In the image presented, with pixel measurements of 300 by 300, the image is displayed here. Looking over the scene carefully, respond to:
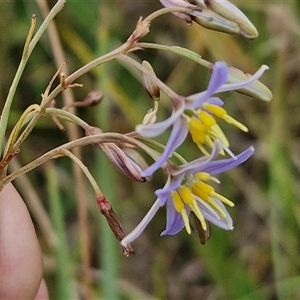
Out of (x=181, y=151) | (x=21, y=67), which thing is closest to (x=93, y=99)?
(x=21, y=67)

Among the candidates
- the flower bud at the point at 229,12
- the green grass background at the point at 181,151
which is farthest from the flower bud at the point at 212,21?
the green grass background at the point at 181,151

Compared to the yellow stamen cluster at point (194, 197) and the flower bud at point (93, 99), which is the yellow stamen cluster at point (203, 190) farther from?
the flower bud at point (93, 99)

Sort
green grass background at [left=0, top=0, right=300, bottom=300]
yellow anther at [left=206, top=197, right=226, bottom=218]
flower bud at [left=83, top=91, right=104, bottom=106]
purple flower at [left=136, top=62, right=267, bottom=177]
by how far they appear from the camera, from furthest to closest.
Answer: green grass background at [left=0, top=0, right=300, bottom=300], flower bud at [left=83, top=91, right=104, bottom=106], yellow anther at [left=206, top=197, right=226, bottom=218], purple flower at [left=136, top=62, right=267, bottom=177]

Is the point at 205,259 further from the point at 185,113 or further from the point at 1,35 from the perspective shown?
the point at 185,113

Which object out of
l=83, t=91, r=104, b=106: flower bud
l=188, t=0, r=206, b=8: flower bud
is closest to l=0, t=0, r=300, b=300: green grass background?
l=83, t=91, r=104, b=106: flower bud

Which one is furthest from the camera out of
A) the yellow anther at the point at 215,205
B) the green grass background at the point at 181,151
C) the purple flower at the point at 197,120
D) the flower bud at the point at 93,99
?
the green grass background at the point at 181,151

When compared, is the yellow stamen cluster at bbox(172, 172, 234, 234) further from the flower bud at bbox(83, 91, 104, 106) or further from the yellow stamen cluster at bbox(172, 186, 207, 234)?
the flower bud at bbox(83, 91, 104, 106)

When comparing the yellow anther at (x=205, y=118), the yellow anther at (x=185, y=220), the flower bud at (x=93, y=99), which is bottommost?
the flower bud at (x=93, y=99)

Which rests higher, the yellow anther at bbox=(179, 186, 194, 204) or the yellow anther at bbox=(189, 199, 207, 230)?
the yellow anther at bbox=(179, 186, 194, 204)

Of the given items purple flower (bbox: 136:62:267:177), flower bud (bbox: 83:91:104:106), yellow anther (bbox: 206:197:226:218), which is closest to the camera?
purple flower (bbox: 136:62:267:177)

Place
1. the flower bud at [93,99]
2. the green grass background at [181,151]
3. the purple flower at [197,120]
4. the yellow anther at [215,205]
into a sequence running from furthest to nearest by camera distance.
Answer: the green grass background at [181,151] → the flower bud at [93,99] → the yellow anther at [215,205] → the purple flower at [197,120]
